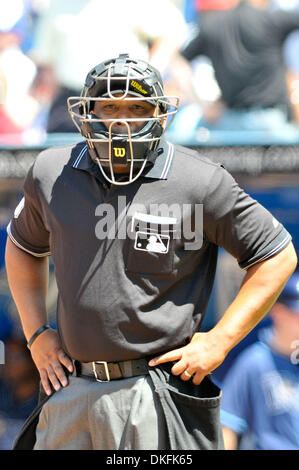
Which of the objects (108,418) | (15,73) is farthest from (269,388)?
(15,73)

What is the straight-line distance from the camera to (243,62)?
152 inches

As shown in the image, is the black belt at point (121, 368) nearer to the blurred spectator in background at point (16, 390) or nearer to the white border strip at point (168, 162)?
the white border strip at point (168, 162)

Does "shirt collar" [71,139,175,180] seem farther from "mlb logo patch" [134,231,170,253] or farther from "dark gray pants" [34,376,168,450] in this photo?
"dark gray pants" [34,376,168,450]

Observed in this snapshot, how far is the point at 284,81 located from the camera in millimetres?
3818

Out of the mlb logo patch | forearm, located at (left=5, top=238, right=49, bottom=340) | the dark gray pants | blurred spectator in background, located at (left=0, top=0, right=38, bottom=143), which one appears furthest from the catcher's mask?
blurred spectator in background, located at (left=0, top=0, right=38, bottom=143)

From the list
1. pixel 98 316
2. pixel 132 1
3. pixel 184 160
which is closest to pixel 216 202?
pixel 184 160

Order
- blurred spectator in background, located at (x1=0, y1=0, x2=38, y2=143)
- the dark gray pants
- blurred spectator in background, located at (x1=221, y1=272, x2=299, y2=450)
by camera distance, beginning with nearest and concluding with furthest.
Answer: the dark gray pants → blurred spectator in background, located at (x1=221, y1=272, x2=299, y2=450) → blurred spectator in background, located at (x1=0, y1=0, x2=38, y2=143)

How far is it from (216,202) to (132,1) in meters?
2.38

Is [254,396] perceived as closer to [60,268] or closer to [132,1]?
[60,268]

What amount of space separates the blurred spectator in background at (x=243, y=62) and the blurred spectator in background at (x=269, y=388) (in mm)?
948

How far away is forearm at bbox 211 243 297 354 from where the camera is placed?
1.99 metres

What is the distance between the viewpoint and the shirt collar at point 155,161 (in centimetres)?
199

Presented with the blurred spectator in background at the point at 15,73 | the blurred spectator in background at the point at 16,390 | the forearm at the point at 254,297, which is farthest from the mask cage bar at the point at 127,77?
the blurred spectator in background at the point at 16,390

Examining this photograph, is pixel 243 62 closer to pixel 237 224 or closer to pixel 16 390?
pixel 237 224
